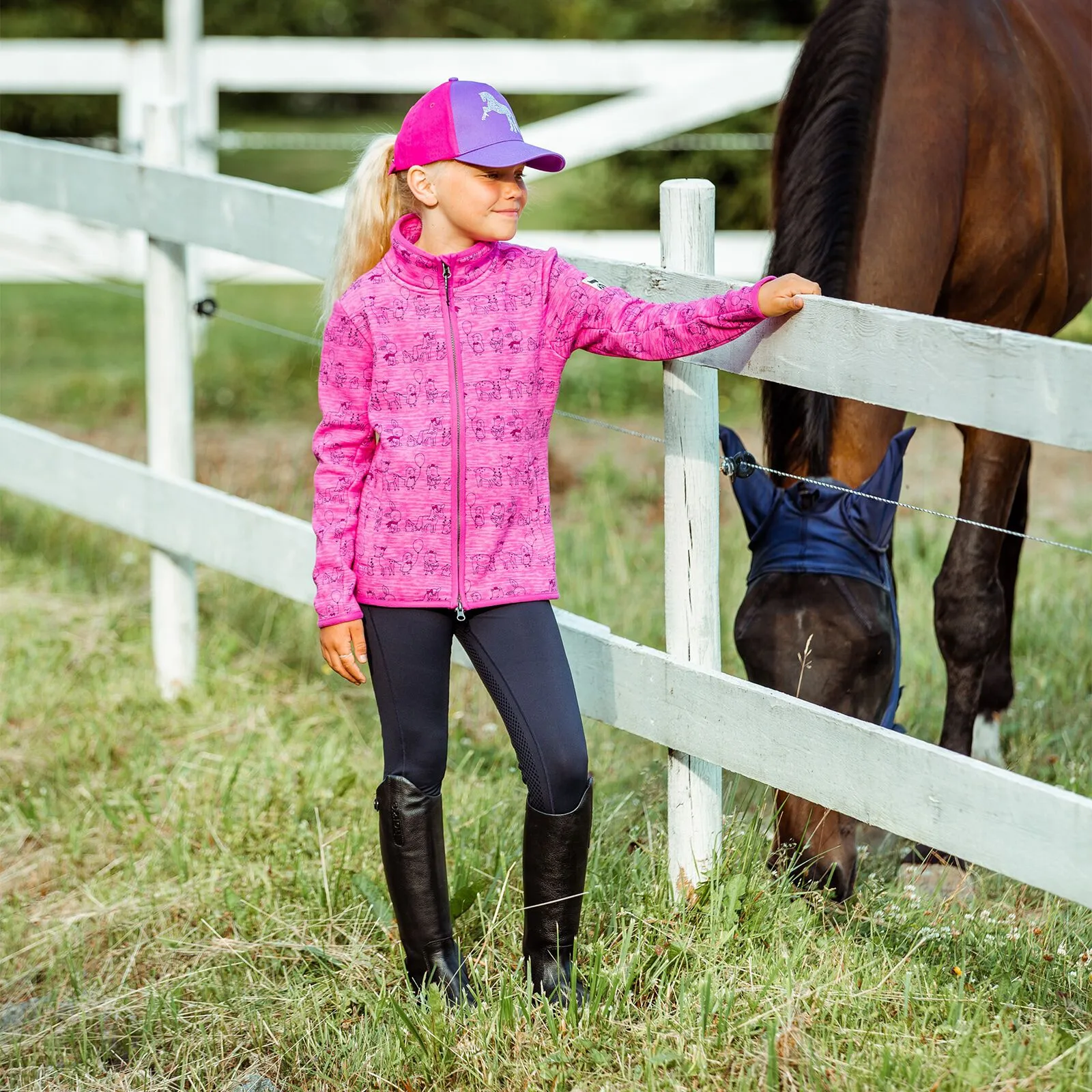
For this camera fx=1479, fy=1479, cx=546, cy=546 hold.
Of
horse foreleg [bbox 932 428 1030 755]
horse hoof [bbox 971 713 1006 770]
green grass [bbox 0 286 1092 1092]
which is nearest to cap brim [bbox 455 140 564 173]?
green grass [bbox 0 286 1092 1092]

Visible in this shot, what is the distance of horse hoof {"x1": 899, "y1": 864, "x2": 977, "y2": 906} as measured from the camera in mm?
2693

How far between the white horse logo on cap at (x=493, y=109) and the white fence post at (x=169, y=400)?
185cm

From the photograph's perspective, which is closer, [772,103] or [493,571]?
[493,571]

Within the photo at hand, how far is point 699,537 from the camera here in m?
2.60

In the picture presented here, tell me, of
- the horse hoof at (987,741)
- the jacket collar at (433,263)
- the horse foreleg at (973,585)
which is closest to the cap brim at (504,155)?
the jacket collar at (433,263)

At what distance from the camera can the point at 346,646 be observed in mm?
2383

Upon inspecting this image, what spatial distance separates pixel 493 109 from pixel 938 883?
167cm

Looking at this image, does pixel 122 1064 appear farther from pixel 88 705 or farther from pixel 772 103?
pixel 772 103

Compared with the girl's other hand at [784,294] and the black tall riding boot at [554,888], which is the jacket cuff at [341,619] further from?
the girl's other hand at [784,294]

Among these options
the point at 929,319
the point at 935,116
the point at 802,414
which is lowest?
the point at 802,414

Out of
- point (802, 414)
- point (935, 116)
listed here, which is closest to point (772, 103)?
point (935, 116)

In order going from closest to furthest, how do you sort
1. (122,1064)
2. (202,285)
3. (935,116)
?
(122,1064)
(935,116)
(202,285)

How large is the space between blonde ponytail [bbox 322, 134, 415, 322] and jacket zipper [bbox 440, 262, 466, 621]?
20 centimetres

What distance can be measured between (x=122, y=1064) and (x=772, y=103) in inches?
263
